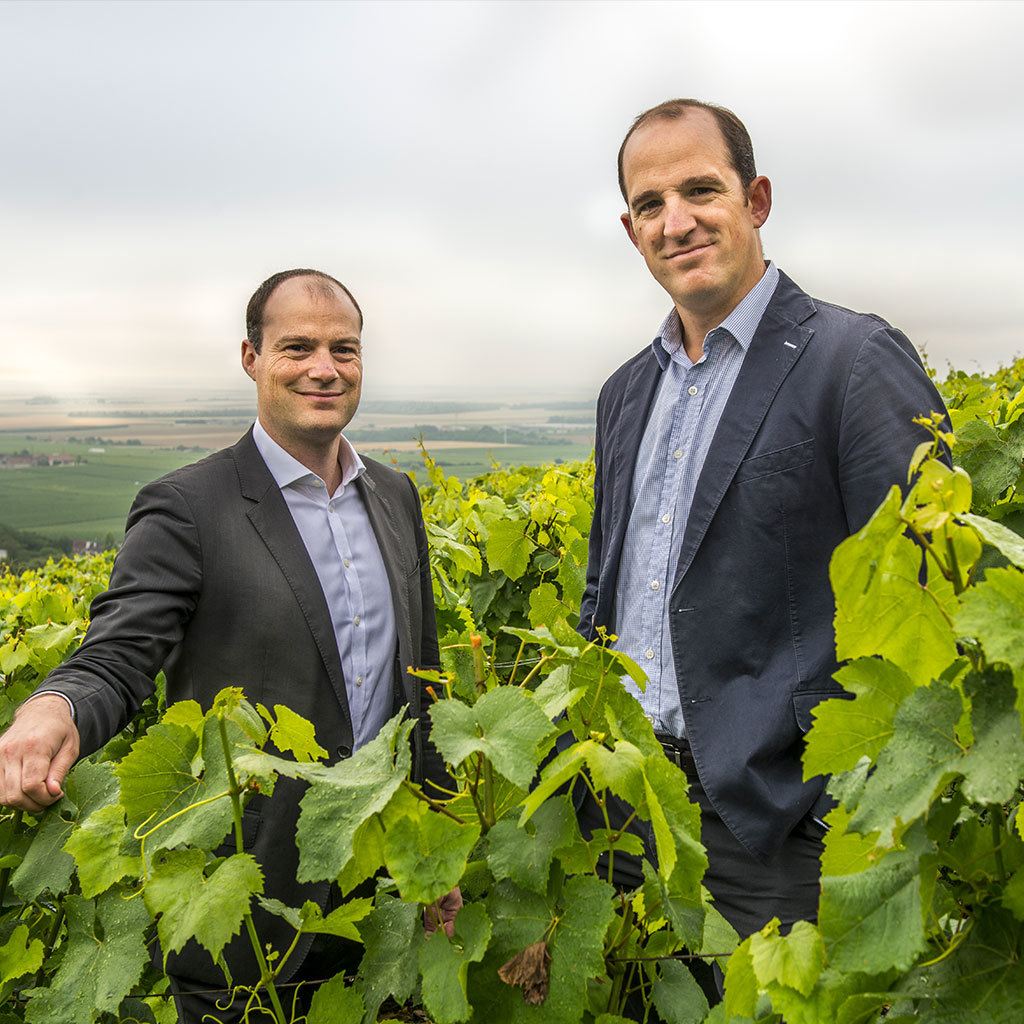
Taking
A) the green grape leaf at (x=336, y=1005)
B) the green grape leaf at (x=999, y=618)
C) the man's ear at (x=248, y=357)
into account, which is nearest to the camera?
the green grape leaf at (x=999, y=618)

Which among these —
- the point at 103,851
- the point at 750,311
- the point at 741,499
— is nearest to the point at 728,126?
the point at 750,311

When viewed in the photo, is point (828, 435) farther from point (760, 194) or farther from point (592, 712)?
point (592, 712)

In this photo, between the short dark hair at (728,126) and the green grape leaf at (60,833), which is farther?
the short dark hair at (728,126)

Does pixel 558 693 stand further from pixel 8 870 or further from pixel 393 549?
pixel 393 549

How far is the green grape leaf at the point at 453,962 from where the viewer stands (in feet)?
3.69

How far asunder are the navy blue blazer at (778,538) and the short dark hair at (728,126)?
1.55ft

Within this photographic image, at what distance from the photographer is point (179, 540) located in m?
2.58

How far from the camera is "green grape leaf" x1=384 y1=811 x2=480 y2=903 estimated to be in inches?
43.1

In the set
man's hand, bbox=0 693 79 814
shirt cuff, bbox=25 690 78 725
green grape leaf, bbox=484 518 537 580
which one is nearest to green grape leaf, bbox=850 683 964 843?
man's hand, bbox=0 693 79 814

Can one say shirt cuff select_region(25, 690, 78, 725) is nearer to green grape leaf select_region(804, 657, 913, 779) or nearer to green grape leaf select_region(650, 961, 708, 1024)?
green grape leaf select_region(650, 961, 708, 1024)

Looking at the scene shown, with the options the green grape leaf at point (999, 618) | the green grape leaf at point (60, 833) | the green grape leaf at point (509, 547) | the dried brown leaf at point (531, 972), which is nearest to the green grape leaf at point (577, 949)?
the dried brown leaf at point (531, 972)

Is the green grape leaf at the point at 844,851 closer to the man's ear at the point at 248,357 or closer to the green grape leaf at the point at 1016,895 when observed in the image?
the green grape leaf at the point at 1016,895

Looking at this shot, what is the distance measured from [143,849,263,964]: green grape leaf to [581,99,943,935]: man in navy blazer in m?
1.03

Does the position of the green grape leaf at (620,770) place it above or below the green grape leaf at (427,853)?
above
